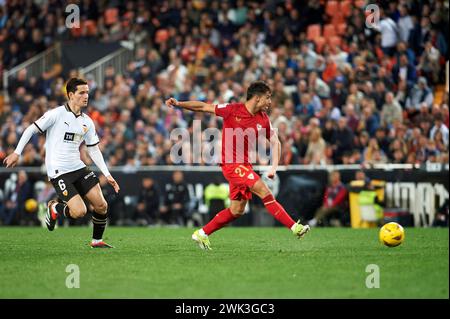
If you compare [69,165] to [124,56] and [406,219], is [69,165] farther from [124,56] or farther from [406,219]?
[124,56]

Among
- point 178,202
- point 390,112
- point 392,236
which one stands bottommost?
point 392,236

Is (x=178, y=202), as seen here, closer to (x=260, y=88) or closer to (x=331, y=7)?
(x=331, y=7)

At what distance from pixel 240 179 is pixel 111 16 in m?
18.8

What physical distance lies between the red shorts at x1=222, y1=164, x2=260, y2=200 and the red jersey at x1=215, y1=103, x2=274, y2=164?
8cm

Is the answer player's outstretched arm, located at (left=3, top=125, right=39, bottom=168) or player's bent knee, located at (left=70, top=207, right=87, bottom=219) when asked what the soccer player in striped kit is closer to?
player's bent knee, located at (left=70, top=207, right=87, bottom=219)

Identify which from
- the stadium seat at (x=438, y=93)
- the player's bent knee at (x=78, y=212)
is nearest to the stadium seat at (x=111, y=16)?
the stadium seat at (x=438, y=93)

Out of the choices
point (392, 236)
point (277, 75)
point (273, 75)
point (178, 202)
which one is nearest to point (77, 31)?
point (273, 75)

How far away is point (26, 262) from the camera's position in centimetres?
1188

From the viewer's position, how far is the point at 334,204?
21.0 meters

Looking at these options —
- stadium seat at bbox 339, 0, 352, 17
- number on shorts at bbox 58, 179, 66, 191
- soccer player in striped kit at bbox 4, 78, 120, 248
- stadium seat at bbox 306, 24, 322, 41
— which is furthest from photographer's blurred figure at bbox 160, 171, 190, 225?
number on shorts at bbox 58, 179, 66, 191

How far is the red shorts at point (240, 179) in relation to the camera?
12.8 m

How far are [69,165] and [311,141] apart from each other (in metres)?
9.72

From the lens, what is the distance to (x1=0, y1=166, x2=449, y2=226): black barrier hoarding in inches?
798
